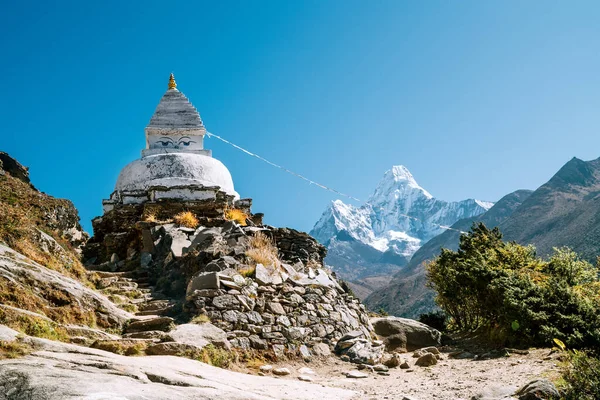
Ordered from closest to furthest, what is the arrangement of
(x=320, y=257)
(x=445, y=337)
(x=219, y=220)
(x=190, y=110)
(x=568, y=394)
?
(x=568, y=394) < (x=445, y=337) < (x=320, y=257) < (x=219, y=220) < (x=190, y=110)

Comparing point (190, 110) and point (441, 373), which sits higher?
point (190, 110)

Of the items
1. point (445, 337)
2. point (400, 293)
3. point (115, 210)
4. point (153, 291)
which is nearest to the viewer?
point (153, 291)

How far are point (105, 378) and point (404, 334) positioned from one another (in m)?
9.99

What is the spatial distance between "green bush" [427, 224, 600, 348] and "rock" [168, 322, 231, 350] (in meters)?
→ 6.90

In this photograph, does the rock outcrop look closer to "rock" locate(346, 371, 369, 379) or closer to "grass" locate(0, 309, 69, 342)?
"grass" locate(0, 309, 69, 342)

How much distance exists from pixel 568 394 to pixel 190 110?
25676 mm

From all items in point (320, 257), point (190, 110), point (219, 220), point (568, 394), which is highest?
point (190, 110)

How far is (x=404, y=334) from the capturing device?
13.6 m

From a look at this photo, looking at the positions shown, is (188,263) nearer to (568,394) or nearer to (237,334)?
(237,334)

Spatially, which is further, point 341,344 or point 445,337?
point 445,337

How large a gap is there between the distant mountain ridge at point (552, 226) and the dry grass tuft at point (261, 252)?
48.5m

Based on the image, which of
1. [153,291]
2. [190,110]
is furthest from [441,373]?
[190,110]

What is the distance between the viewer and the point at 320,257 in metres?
16.9

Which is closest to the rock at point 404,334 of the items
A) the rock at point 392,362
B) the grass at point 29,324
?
the rock at point 392,362
